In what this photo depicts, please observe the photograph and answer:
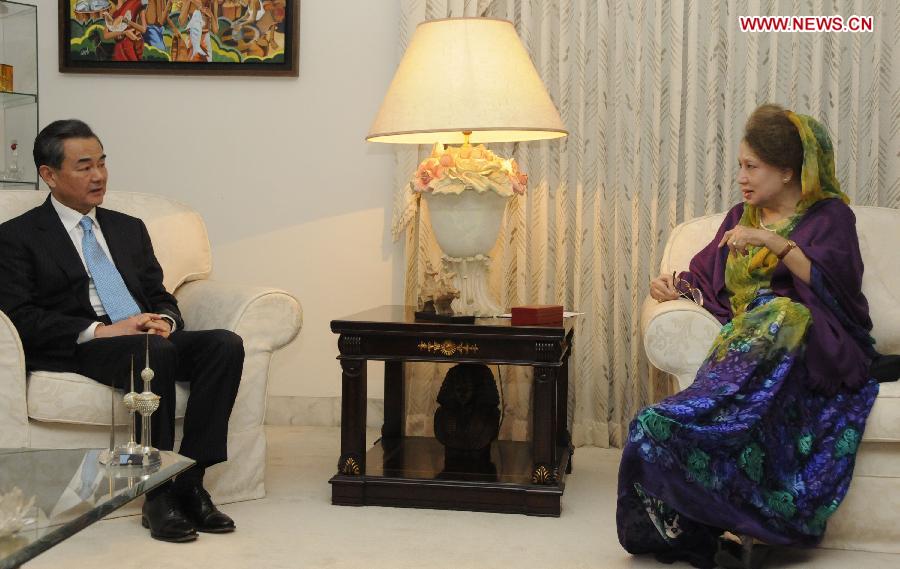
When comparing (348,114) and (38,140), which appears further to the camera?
(348,114)

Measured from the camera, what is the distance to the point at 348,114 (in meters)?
4.34

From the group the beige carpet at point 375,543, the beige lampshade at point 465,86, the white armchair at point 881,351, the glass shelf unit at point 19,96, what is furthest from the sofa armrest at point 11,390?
the white armchair at point 881,351

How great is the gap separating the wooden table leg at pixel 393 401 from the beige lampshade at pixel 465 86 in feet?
2.82

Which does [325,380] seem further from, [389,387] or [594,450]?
[594,450]

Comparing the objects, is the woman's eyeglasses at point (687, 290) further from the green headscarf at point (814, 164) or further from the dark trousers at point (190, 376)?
the dark trousers at point (190, 376)

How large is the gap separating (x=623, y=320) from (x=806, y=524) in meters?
1.52

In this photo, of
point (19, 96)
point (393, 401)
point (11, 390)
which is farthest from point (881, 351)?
point (19, 96)

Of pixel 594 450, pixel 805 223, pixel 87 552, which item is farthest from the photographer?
pixel 594 450

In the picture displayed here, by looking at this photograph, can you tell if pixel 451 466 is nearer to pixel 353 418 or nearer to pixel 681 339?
pixel 353 418

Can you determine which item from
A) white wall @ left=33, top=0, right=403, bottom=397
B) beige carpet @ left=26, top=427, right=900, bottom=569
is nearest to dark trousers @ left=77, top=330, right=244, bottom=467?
beige carpet @ left=26, top=427, right=900, bottom=569

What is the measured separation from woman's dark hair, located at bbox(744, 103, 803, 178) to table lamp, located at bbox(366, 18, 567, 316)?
0.60 m

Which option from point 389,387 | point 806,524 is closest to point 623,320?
point 389,387

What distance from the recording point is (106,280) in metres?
3.21

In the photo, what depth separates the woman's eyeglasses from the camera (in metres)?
3.20
